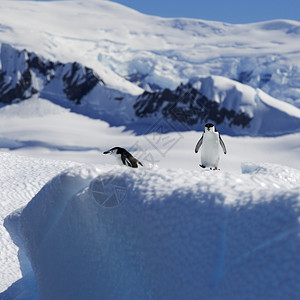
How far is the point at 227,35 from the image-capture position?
427 ft

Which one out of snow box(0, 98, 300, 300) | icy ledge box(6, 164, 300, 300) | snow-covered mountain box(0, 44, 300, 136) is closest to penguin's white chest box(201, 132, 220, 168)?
snow box(0, 98, 300, 300)

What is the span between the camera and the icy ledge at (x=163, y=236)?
2463 millimetres

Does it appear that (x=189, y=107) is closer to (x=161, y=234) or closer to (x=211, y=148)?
(x=211, y=148)

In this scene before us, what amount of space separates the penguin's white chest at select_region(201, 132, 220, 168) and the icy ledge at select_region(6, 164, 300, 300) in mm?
1981

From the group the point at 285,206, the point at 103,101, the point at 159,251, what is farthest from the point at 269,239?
the point at 103,101

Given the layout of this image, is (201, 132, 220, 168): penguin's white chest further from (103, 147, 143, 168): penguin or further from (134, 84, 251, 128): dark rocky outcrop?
(134, 84, 251, 128): dark rocky outcrop

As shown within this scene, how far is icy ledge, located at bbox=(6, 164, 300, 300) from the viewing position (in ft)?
8.08

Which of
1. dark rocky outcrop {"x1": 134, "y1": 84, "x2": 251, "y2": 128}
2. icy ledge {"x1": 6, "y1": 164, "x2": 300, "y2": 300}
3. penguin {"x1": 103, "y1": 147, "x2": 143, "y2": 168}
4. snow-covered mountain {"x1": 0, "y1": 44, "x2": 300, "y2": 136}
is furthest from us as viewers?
dark rocky outcrop {"x1": 134, "y1": 84, "x2": 251, "y2": 128}

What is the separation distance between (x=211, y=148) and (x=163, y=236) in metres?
2.79

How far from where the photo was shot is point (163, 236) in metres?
2.86

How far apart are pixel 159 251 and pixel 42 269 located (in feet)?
4.21

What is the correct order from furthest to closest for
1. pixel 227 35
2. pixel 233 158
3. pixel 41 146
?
1. pixel 227 35
2. pixel 41 146
3. pixel 233 158

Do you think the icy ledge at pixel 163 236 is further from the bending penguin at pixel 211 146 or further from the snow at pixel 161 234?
the bending penguin at pixel 211 146

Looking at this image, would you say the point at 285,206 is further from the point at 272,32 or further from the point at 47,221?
the point at 272,32
